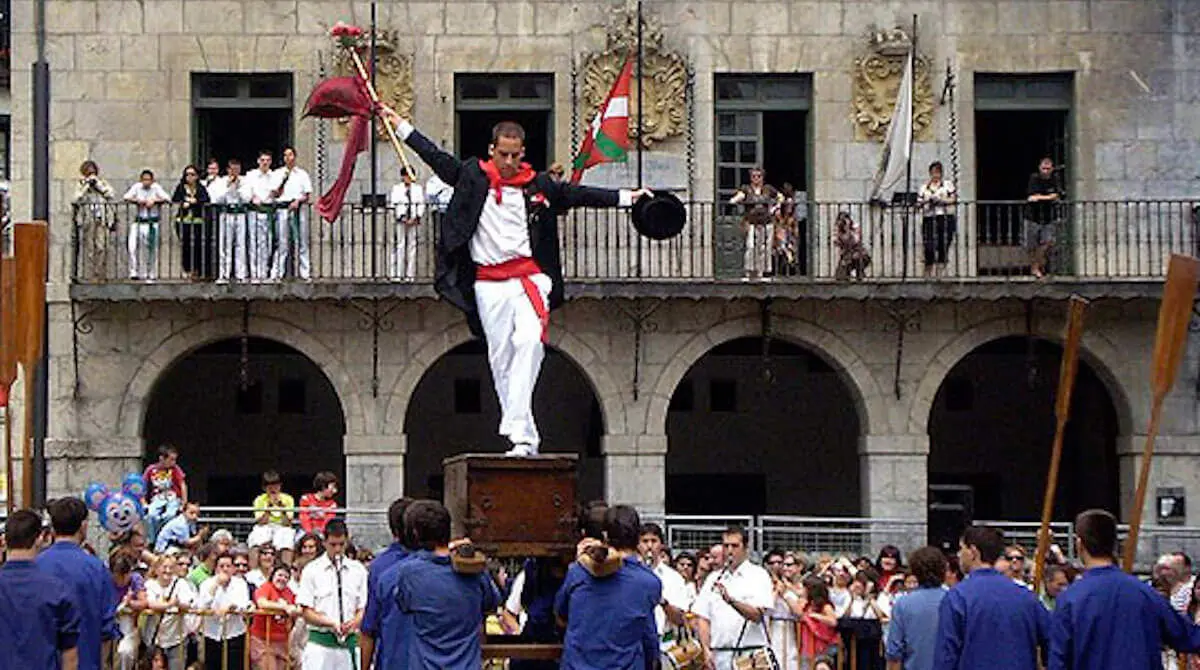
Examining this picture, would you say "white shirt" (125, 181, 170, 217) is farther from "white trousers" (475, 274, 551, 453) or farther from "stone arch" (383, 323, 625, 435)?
"white trousers" (475, 274, 551, 453)

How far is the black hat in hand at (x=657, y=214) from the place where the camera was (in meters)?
15.1

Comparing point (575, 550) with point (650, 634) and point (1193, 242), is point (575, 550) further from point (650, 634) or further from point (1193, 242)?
point (1193, 242)

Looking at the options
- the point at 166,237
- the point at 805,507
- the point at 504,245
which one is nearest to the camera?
the point at 504,245

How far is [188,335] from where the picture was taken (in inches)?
1185

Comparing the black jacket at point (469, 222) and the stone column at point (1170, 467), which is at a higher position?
the black jacket at point (469, 222)

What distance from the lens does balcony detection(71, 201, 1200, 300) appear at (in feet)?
96.1

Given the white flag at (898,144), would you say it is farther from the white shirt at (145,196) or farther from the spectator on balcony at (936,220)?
the white shirt at (145,196)

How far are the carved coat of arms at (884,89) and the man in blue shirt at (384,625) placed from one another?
1698cm

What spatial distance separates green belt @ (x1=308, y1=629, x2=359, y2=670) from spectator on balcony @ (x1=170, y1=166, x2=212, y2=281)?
35.7 feet

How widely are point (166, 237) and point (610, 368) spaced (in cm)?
569

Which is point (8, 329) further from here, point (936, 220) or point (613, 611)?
point (936, 220)

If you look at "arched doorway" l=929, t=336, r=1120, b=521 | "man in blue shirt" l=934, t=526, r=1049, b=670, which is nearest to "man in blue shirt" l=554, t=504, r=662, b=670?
"man in blue shirt" l=934, t=526, r=1049, b=670

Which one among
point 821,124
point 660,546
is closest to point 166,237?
point 821,124

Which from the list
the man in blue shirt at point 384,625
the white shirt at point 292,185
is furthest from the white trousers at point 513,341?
the white shirt at point 292,185
